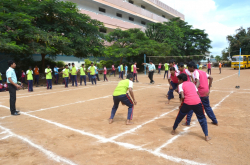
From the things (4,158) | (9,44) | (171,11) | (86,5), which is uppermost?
(171,11)

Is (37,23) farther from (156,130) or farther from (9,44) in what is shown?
(156,130)

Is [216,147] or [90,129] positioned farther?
[90,129]

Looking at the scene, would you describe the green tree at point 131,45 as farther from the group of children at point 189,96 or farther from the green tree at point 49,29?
→ the group of children at point 189,96

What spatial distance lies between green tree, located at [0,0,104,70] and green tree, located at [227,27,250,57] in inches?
1332

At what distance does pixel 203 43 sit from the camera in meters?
39.4

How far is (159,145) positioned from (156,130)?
848mm

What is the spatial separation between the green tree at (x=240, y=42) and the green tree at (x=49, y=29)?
1332 inches

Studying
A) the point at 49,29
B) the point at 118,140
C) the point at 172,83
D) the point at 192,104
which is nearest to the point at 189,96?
the point at 192,104

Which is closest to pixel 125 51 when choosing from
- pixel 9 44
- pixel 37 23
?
pixel 37 23

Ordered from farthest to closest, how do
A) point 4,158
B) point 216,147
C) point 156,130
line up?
point 156,130 < point 216,147 < point 4,158

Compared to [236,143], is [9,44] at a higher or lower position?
higher

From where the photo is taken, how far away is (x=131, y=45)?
24.5m

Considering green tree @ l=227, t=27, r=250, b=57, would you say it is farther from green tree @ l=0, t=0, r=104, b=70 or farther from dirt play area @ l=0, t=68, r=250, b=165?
dirt play area @ l=0, t=68, r=250, b=165

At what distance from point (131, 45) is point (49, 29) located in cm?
1183
